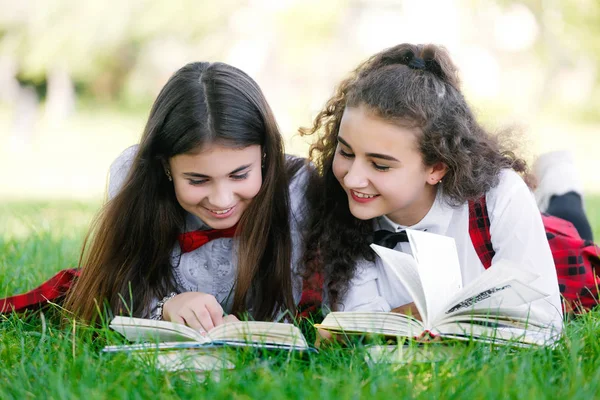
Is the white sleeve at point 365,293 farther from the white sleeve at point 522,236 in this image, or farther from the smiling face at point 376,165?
the white sleeve at point 522,236

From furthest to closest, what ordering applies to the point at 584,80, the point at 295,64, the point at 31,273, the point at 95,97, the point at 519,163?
1. the point at 95,97
2. the point at 584,80
3. the point at 295,64
4. the point at 31,273
5. the point at 519,163

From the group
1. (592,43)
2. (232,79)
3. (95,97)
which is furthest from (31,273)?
(95,97)

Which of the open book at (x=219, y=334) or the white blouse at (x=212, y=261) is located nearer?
the open book at (x=219, y=334)

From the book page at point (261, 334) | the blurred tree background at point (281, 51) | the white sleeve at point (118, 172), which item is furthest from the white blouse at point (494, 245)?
the blurred tree background at point (281, 51)

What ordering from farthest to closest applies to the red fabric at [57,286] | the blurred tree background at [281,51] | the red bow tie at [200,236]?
the blurred tree background at [281,51]
the red bow tie at [200,236]
the red fabric at [57,286]

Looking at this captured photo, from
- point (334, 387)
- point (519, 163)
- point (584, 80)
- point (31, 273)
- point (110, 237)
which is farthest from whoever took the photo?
point (584, 80)

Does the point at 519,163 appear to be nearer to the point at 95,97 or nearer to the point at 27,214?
the point at 27,214

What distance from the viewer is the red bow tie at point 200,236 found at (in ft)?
8.42

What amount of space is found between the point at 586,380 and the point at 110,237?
1.51 metres

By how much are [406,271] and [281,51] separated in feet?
32.9

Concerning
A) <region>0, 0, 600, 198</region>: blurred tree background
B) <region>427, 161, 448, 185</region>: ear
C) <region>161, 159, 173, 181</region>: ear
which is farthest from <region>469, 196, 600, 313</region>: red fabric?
<region>0, 0, 600, 198</region>: blurred tree background

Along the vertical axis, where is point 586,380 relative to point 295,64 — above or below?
below

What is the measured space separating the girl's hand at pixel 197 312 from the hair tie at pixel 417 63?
0.96m

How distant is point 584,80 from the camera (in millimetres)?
16000
